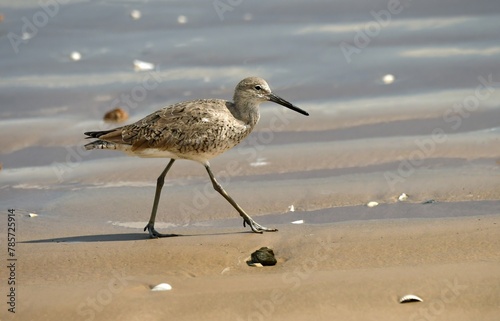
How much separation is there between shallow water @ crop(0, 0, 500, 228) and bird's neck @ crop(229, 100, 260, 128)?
28.6 inches

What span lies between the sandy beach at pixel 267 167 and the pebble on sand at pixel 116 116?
0.15 metres

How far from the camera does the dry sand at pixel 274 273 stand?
5.40 metres

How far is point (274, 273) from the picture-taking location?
603 centimetres

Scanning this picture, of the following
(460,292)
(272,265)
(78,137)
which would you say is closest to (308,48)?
(78,137)

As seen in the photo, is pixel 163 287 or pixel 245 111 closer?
pixel 163 287

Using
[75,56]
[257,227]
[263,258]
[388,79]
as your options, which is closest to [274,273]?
[263,258]

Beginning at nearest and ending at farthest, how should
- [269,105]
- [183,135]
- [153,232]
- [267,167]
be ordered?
[153,232] < [183,135] < [267,167] < [269,105]

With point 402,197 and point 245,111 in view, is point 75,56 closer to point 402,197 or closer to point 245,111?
point 245,111

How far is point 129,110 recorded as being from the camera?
10.6 meters

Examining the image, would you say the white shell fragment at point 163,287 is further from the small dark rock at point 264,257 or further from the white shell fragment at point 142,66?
the white shell fragment at point 142,66

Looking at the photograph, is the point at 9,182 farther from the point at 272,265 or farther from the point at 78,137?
the point at 272,265

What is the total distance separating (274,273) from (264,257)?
0.79ft

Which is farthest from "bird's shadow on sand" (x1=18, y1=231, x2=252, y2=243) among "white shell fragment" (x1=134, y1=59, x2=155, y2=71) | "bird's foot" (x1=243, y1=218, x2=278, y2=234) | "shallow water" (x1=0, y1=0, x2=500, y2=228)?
"white shell fragment" (x1=134, y1=59, x2=155, y2=71)

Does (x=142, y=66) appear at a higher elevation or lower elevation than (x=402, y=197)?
higher
